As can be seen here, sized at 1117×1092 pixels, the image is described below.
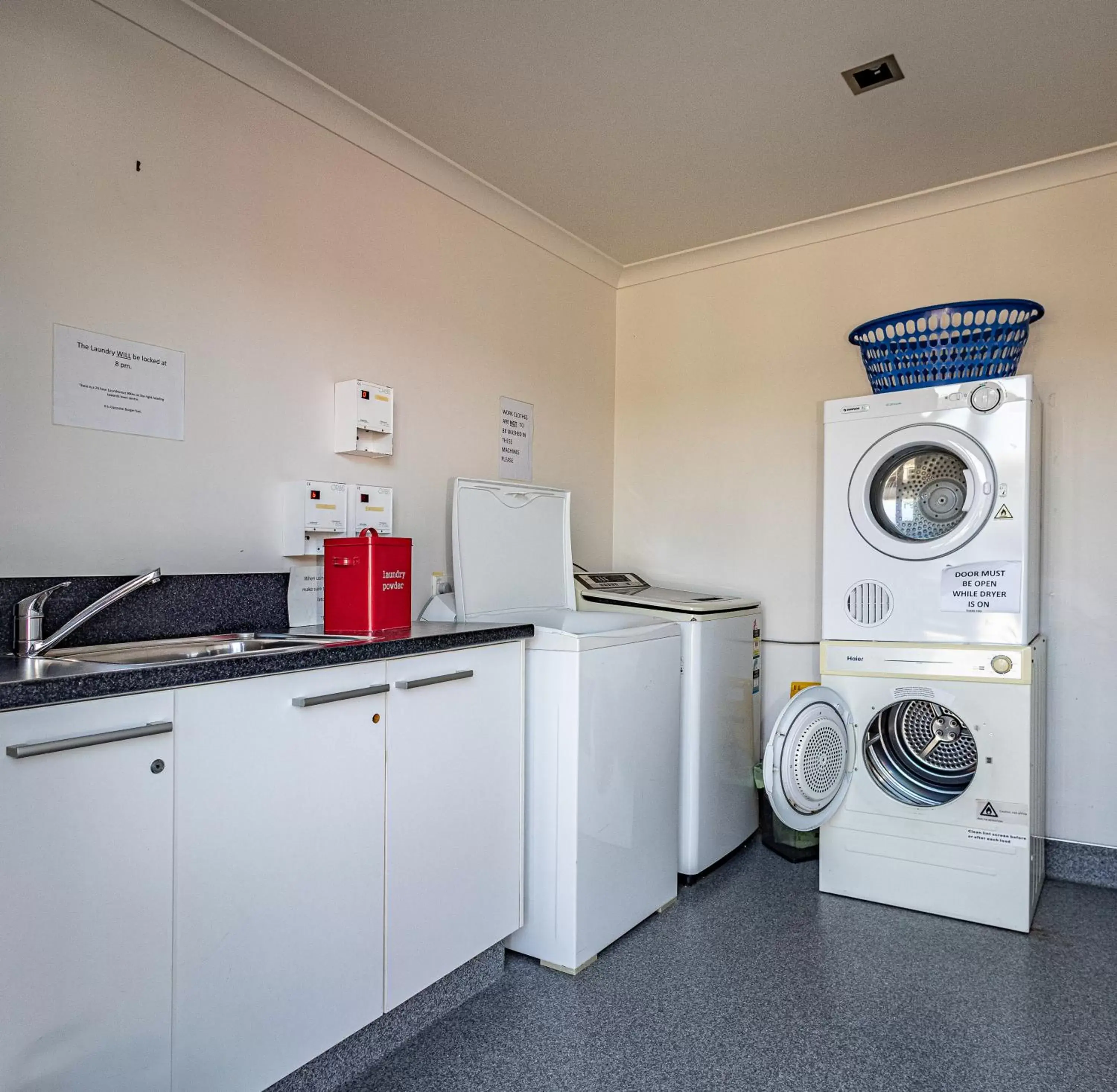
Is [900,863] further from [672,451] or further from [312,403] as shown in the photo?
[312,403]

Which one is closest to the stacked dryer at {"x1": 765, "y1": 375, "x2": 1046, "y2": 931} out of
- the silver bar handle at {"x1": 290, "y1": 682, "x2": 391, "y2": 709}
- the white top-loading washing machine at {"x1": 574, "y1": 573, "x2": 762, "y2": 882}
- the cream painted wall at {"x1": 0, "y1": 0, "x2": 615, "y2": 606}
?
the white top-loading washing machine at {"x1": 574, "y1": 573, "x2": 762, "y2": 882}

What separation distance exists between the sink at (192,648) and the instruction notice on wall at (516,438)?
1279 millimetres

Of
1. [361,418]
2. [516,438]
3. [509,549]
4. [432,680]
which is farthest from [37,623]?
[516,438]

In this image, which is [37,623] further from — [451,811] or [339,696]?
[451,811]

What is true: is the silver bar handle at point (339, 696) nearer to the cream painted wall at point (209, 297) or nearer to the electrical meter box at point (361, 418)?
the cream painted wall at point (209, 297)

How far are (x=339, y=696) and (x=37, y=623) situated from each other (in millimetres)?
617

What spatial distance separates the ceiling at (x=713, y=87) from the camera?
203cm

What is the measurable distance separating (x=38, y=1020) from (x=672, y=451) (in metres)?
3.06

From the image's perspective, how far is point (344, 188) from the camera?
2439mm

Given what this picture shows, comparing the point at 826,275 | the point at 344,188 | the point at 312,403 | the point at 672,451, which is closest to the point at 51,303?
the point at 312,403

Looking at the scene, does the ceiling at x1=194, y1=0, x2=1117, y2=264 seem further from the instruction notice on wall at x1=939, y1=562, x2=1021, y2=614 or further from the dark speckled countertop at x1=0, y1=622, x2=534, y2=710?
the dark speckled countertop at x1=0, y1=622, x2=534, y2=710

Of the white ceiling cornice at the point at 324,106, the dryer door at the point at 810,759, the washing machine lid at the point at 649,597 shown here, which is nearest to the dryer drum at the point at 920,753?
the dryer door at the point at 810,759

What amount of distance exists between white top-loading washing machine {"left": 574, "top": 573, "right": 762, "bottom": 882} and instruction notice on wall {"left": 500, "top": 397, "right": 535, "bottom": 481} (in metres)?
0.47

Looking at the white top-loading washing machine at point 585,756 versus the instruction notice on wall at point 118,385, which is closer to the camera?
the instruction notice on wall at point 118,385
